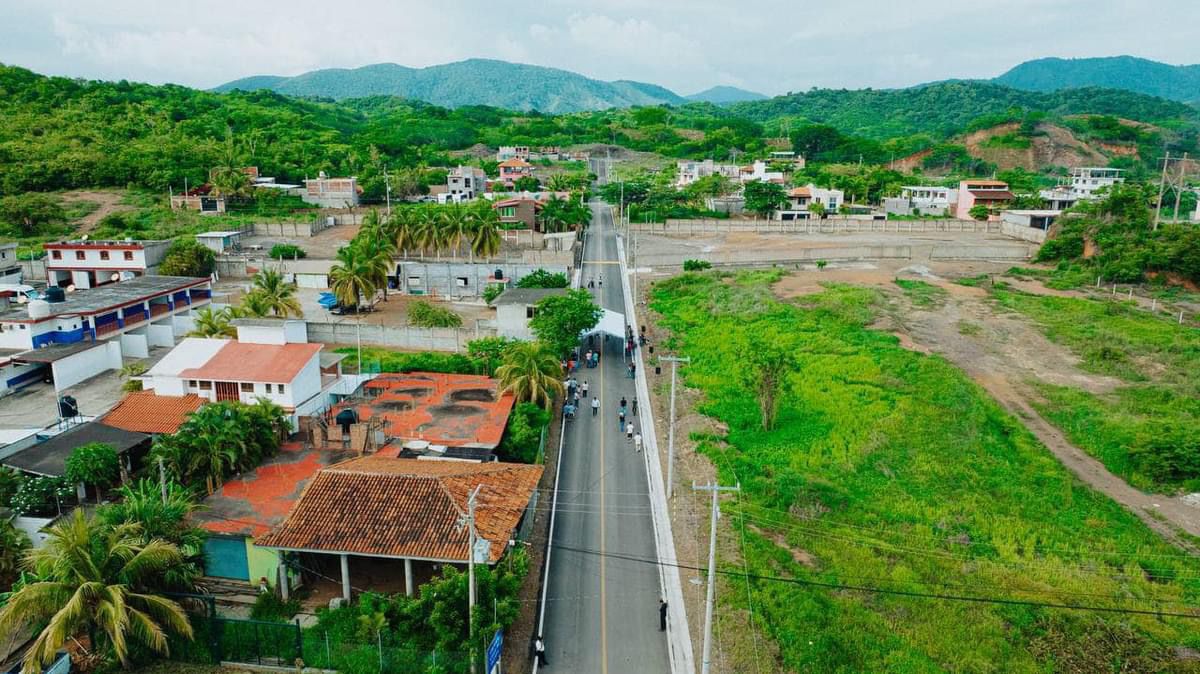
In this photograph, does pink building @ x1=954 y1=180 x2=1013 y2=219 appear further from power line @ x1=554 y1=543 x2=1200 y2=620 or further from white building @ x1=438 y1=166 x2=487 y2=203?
power line @ x1=554 y1=543 x2=1200 y2=620

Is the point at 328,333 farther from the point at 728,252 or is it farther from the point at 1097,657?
the point at 728,252

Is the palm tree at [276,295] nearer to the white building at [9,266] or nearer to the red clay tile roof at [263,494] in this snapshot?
the red clay tile roof at [263,494]

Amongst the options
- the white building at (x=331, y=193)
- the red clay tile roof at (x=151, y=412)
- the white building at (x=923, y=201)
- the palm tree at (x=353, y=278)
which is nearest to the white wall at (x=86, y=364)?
the red clay tile roof at (x=151, y=412)

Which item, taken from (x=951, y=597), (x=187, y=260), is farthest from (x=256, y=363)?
(x=187, y=260)

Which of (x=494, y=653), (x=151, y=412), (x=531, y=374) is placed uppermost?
(x=531, y=374)

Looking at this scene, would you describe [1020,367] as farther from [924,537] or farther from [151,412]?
[151,412]

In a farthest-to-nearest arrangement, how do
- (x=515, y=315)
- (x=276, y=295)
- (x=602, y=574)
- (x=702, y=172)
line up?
(x=702, y=172)
(x=515, y=315)
(x=276, y=295)
(x=602, y=574)

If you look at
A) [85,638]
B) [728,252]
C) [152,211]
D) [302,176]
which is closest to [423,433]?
[85,638]
